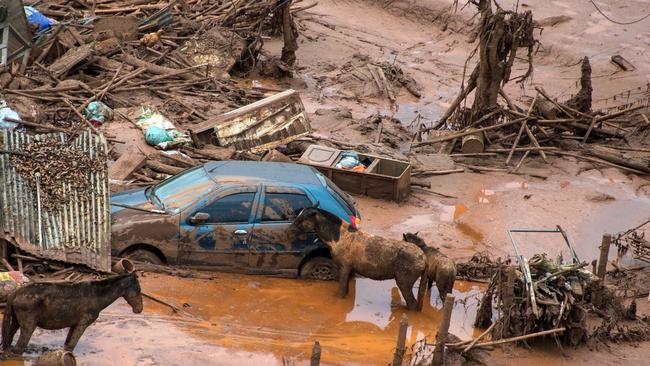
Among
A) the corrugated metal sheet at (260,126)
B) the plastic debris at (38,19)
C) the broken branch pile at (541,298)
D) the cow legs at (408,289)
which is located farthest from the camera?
the plastic debris at (38,19)

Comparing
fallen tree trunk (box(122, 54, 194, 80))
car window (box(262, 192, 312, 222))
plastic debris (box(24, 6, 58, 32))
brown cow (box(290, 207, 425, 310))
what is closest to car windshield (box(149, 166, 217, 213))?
car window (box(262, 192, 312, 222))

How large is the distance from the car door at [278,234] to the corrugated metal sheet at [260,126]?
5.45 m

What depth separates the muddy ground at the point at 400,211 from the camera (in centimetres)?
1125

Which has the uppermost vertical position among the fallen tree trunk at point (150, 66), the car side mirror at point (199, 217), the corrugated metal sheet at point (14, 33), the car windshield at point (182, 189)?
the corrugated metal sheet at point (14, 33)

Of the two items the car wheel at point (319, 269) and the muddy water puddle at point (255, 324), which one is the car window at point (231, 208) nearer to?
the muddy water puddle at point (255, 324)

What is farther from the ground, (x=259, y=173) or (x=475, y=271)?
(x=259, y=173)

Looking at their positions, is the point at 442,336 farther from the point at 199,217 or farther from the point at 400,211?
the point at 400,211

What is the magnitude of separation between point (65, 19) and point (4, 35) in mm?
4314

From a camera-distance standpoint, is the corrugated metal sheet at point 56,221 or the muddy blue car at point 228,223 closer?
the corrugated metal sheet at point 56,221

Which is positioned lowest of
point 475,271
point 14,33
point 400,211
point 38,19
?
point 475,271

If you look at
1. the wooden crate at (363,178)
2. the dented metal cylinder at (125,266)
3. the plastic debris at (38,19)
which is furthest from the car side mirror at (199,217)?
the plastic debris at (38,19)

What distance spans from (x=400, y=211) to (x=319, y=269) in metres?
4.21

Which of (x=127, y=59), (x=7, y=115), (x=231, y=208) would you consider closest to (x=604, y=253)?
A: (x=231, y=208)

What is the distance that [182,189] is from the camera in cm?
1377
